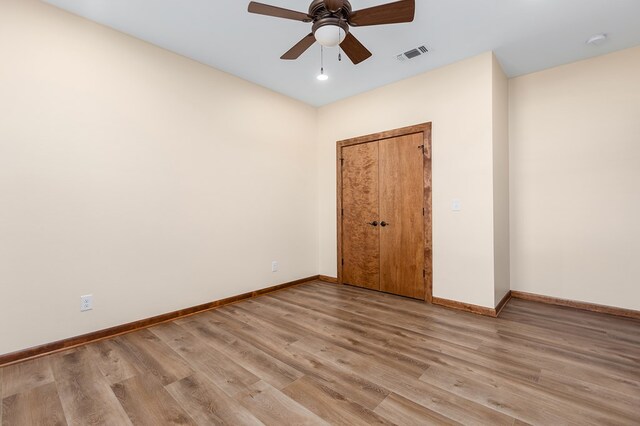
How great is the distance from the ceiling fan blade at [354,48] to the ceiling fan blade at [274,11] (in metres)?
0.32

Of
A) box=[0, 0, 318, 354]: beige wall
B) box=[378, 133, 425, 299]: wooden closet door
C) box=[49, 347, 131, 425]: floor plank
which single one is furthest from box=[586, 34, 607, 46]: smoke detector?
box=[49, 347, 131, 425]: floor plank

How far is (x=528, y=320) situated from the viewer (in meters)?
2.88

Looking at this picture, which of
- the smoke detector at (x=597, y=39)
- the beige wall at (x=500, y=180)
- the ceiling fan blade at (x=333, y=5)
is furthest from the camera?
the beige wall at (x=500, y=180)

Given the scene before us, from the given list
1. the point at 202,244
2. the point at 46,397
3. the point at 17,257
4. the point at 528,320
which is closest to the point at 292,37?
the point at 202,244

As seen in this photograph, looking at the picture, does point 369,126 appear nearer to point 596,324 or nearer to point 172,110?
point 172,110

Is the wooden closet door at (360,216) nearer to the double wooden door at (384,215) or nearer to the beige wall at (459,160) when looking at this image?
the double wooden door at (384,215)

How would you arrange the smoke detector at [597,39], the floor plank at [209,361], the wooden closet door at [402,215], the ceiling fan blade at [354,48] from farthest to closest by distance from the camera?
the wooden closet door at [402,215], the smoke detector at [597,39], the ceiling fan blade at [354,48], the floor plank at [209,361]

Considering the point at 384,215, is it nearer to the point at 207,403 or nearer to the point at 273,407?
the point at 273,407

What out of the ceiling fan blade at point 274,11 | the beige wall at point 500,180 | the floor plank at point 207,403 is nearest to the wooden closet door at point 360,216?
the beige wall at point 500,180

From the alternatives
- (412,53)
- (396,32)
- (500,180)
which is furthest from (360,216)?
(396,32)

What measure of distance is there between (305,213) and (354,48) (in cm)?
267

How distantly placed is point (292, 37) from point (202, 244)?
239 centimetres

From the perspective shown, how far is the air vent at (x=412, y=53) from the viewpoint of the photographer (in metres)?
2.99

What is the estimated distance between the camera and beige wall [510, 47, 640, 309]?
2.99 metres
